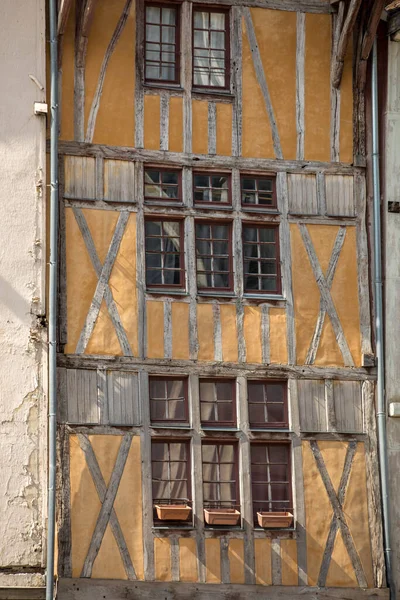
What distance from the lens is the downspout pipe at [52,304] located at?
1836cm

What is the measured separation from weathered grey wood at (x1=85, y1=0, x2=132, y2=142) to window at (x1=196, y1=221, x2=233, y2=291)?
1.81 meters

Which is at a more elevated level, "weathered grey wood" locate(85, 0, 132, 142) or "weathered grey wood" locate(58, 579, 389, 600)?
"weathered grey wood" locate(85, 0, 132, 142)

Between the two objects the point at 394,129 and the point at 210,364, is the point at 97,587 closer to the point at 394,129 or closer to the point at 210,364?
the point at 210,364

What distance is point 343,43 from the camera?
2064cm

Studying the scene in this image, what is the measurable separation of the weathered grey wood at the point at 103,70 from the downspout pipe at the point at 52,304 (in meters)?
0.47

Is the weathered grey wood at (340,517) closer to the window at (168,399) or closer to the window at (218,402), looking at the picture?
the window at (218,402)

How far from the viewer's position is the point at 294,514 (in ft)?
63.6

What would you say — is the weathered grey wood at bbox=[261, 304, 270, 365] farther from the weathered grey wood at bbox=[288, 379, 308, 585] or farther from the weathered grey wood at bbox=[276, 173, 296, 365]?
the weathered grey wood at bbox=[288, 379, 308, 585]

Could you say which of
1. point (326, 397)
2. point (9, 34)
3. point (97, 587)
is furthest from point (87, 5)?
point (97, 587)

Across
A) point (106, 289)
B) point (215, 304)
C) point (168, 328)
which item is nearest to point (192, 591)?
point (168, 328)

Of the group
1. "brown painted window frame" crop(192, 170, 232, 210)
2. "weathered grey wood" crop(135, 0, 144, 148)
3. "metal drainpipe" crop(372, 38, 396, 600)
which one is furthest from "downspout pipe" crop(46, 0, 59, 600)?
"metal drainpipe" crop(372, 38, 396, 600)

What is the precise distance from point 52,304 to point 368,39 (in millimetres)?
5483

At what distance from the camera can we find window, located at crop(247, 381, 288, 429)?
778 inches

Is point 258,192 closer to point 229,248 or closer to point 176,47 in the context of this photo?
point 229,248
